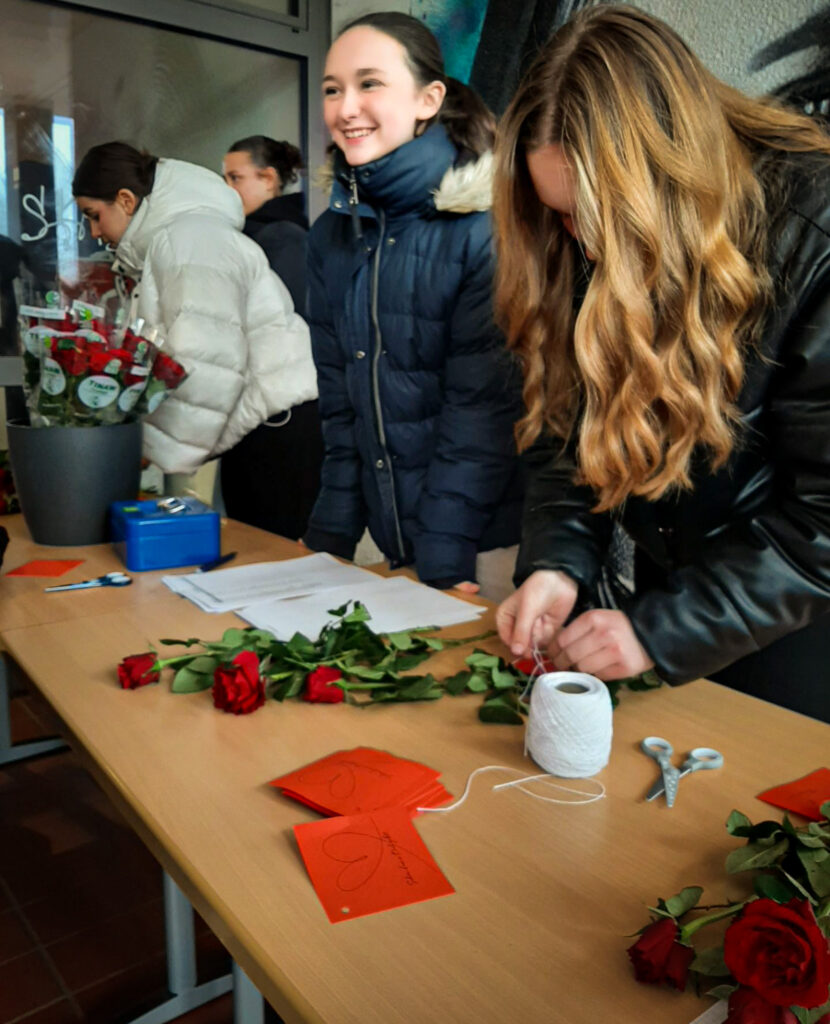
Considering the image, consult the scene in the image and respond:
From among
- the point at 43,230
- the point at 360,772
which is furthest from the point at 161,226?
the point at 360,772

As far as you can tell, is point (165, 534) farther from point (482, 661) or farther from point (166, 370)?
point (482, 661)

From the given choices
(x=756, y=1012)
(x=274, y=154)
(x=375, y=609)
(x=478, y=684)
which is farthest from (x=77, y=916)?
(x=274, y=154)

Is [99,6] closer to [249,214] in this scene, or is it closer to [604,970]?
[249,214]

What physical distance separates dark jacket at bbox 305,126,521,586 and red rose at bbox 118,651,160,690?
618 millimetres

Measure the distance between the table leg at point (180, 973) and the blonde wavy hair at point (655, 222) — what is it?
1.02 meters

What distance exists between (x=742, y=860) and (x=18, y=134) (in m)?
2.69

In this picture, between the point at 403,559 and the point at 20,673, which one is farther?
the point at 403,559

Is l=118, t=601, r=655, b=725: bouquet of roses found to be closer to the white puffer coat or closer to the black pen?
the black pen

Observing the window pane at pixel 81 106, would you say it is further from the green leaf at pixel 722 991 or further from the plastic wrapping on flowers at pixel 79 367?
the green leaf at pixel 722 991

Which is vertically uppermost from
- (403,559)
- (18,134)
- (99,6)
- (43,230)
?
(99,6)

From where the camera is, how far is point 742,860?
2.21ft

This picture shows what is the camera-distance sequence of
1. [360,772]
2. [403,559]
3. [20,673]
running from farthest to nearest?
1. [403,559]
2. [20,673]
3. [360,772]

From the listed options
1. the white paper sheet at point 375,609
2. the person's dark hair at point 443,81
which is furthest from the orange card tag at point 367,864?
the person's dark hair at point 443,81

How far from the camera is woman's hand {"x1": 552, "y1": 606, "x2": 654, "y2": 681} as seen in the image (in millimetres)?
934
